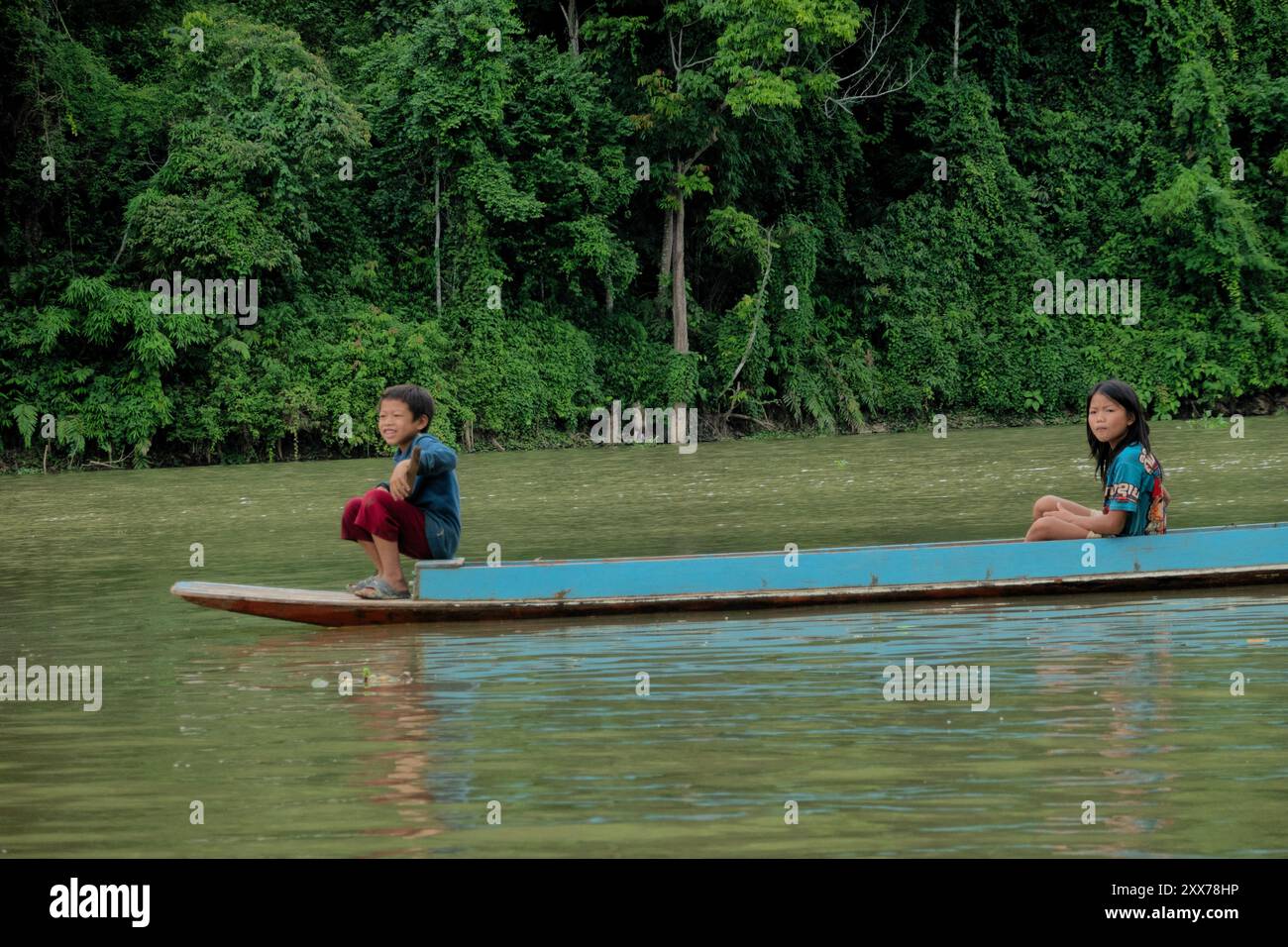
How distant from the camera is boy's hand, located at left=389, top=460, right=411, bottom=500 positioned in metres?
9.41

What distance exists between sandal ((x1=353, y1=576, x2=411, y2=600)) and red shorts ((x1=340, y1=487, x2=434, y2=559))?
0.23 meters

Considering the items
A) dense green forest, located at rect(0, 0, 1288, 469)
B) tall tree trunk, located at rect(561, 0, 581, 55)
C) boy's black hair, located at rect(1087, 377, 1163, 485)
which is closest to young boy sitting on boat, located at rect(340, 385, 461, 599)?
boy's black hair, located at rect(1087, 377, 1163, 485)

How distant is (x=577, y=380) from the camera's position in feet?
110

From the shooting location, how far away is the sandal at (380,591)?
9.73 meters

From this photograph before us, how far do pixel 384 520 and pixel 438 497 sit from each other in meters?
0.34

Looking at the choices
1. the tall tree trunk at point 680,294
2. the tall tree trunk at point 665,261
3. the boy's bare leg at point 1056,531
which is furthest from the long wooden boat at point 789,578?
the tall tree trunk at point 665,261

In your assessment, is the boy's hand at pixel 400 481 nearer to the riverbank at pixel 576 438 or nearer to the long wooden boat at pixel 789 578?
the long wooden boat at pixel 789 578

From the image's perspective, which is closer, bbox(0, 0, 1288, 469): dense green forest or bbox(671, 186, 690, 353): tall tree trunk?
bbox(0, 0, 1288, 469): dense green forest

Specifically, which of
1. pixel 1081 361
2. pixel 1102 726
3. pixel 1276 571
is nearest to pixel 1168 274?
pixel 1081 361

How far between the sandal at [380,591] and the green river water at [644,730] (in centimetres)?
20

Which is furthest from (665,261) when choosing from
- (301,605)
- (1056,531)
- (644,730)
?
(644,730)

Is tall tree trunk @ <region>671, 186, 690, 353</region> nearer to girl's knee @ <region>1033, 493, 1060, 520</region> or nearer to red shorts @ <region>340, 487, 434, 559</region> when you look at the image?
girl's knee @ <region>1033, 493, 1060, 520</region>
